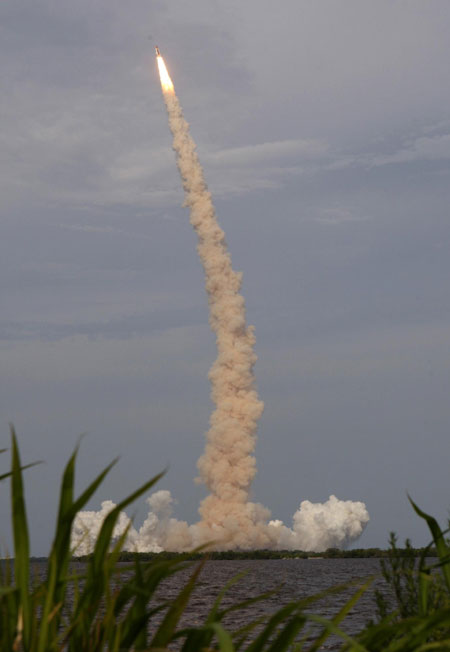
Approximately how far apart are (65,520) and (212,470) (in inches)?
4565

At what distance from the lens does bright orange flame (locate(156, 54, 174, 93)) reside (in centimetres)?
7244

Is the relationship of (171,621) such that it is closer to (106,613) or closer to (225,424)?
(106,613)

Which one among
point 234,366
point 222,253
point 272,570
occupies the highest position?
point 222,253


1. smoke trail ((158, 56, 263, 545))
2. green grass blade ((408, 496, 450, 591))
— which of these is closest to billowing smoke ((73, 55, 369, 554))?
smoke trail ((158, 56, 263, 545))

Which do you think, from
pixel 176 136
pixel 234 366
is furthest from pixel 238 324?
pixel 176 136

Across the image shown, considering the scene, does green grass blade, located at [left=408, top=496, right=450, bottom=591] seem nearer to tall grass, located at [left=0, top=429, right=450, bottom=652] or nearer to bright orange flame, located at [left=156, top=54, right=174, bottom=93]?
tall grass, located at [left=0, top=429, right=450, bottom=652]

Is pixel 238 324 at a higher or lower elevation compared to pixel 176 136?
lower

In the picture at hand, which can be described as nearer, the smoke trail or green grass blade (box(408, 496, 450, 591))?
green grass blade (box(408, 496, 450, 591))

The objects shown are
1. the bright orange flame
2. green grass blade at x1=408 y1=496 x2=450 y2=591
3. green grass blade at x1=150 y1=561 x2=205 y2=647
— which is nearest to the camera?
green grass blade at x1=150 y1=561 x2=205 y2=647

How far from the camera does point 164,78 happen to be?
72.4 meters

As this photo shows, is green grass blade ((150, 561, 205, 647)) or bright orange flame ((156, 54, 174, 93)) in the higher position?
bright orange flame ((156, 54, 174, 93))

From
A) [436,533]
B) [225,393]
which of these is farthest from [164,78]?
[436,533]

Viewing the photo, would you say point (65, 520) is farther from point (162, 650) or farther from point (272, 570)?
point (272, 570)

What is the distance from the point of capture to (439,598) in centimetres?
908
